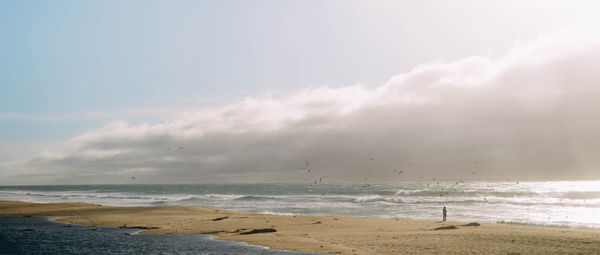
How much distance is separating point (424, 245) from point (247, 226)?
14.9 metres

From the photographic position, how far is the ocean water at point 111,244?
20.2m

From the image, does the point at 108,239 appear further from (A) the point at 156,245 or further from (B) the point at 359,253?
(B) the point at 359,253

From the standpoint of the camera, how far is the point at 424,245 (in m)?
22.0

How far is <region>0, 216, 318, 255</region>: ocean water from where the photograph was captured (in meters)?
20.2

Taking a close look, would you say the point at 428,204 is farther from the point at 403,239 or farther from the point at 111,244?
the point at 111,244

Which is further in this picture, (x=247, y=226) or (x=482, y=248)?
(x=247, y=226)

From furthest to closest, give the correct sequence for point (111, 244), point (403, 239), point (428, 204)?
point (428, 204), point (403, 239), point (111, 244)

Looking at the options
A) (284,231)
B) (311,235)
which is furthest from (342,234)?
(284,231)

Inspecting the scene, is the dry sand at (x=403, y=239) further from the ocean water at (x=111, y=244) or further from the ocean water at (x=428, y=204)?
the ocean water at (x=428, y=204)

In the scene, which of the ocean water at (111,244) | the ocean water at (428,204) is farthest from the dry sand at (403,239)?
the ocean water at (428,204)

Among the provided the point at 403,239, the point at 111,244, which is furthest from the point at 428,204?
the point at 111,244

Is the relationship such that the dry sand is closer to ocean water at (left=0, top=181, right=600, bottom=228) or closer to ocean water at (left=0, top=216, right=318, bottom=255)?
ocean water at (left=0, top=216, right=318, bottom=255)

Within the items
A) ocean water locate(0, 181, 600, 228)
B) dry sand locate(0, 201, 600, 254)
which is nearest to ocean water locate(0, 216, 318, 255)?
dry sand locate(0, 201, 600, 254)

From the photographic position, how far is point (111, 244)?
2267 cm
